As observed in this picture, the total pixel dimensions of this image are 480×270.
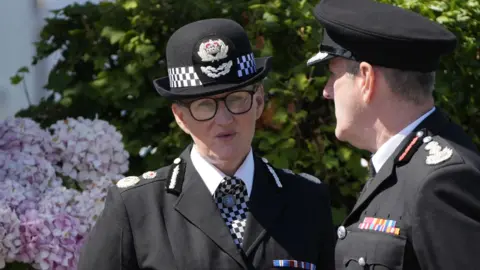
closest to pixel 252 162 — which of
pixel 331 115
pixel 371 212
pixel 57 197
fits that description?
pixel 371 212

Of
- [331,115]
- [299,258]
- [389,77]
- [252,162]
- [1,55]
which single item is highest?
[389,77]

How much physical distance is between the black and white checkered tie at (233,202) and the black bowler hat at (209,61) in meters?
0.33

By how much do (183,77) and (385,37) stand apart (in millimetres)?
858

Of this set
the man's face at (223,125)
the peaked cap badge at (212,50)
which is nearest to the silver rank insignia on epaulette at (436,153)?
the man's face at (223,125)

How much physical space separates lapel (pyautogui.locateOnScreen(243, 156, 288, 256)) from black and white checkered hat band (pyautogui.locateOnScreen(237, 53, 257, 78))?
0.33 m

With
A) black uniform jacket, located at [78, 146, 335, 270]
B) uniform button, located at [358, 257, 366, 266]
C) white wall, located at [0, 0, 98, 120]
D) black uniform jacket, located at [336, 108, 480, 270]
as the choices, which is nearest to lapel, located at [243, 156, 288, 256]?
black uniform jacket, located at [78, 146, 335, 270]

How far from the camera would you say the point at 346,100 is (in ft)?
9.45

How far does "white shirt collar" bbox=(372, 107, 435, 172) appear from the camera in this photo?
9.28 feet

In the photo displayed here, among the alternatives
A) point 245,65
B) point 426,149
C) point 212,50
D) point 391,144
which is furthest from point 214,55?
point 426,149

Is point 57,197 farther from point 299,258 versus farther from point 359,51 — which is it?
point 359,51

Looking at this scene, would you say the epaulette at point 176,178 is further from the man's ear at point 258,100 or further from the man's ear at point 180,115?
the man's ear at point 258,100

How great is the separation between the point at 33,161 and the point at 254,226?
52.2 inches

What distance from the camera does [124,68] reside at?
197 inches

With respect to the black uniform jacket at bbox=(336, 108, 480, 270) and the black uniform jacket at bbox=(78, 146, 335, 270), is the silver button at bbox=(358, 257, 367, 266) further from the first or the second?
the black uniform jacket at bbox=(78, 146, 335, 270)
